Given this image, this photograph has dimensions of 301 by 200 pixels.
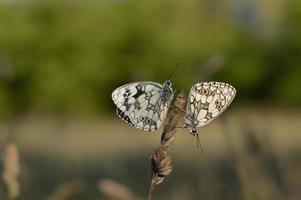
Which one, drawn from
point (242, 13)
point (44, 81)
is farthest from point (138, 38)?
point (242, 13)

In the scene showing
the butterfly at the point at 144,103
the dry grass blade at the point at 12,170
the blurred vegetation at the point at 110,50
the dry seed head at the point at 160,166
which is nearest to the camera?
the dry seed head at the point at 160,166

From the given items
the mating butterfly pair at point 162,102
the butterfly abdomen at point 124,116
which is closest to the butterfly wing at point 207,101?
the mating butterfly pair at point 162,102

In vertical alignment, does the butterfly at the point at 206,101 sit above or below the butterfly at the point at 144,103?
above

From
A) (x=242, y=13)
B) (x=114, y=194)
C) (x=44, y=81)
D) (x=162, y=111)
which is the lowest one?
(x=44, y=81)

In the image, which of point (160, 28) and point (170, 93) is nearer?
point (170, 93)

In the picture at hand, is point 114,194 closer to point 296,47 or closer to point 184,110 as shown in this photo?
point 184,110

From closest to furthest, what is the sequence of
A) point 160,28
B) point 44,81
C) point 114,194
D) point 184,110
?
point 184,110
point 114,194
point 44,81
point 160,28

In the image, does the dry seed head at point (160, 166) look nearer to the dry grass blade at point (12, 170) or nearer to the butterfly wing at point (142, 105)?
the butterfly wing at point (142, 105)

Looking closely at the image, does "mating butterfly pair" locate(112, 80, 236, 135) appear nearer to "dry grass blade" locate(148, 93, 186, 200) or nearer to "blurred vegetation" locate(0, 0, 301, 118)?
"dry grass blade" locate(148, 93, 186, 200)
